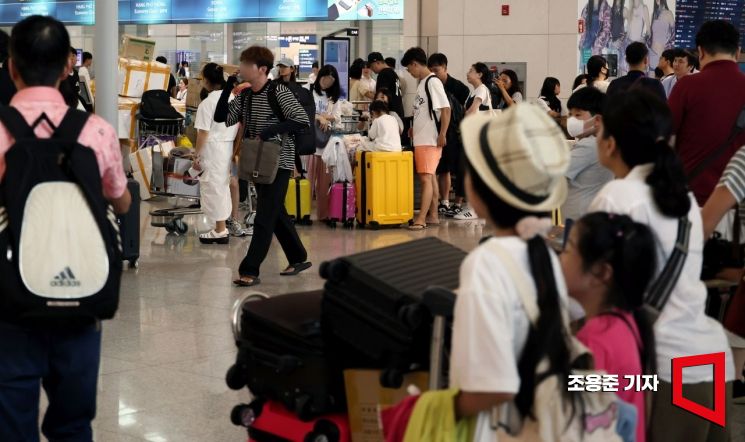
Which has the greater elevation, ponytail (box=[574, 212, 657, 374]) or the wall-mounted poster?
the wall-mounted poster

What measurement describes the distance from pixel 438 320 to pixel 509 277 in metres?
0.45

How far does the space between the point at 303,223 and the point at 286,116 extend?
3.86 meters

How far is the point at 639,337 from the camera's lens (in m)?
2.81

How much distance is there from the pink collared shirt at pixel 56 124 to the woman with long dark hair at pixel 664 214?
1.39m

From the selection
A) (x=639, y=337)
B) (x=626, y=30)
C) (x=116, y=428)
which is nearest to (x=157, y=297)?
(x=116, y=428)

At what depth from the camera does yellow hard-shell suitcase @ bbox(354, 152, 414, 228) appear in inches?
439

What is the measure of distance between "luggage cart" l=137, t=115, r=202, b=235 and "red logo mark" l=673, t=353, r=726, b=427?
7883mm

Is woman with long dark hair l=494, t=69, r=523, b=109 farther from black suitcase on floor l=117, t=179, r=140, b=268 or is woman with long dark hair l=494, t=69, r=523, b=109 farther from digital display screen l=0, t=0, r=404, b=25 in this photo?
black suitcase on floor l=117, t=179, r=140, b=268

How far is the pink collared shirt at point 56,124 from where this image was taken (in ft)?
10.1

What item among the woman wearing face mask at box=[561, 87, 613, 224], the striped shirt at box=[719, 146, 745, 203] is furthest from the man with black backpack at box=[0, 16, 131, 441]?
the woman wearing face mask at box=[561, 87, 613, 224]

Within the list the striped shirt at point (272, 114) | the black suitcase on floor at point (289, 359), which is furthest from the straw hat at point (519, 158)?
the striped shirt at point (272, 114)

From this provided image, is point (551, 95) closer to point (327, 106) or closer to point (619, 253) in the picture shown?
point (327, 106)

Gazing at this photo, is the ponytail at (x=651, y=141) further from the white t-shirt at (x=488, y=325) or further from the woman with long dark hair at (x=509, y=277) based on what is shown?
the white t-shirt at (x=488, y=325)

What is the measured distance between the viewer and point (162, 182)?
10.9 m
